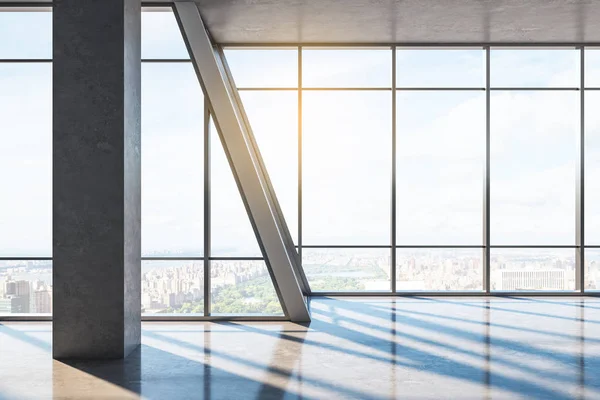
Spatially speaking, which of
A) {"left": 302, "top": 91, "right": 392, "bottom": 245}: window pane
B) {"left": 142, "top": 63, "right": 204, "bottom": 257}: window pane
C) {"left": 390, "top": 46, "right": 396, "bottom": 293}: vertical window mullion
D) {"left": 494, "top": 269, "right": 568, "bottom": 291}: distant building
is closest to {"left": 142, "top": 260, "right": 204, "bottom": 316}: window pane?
{"left": 142, "top": 63, "right": 204, "bottom": 257}: window pane

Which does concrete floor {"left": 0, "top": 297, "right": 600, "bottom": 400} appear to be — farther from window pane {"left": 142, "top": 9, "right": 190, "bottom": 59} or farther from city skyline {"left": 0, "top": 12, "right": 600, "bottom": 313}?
window pane {"left": 142, "top": 9, "right": 190, "bottom": 59}

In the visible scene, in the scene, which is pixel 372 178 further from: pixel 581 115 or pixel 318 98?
pixel 581 115

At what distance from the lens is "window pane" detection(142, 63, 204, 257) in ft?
38.3

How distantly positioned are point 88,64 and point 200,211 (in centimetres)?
409

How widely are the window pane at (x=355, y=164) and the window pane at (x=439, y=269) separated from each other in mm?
695

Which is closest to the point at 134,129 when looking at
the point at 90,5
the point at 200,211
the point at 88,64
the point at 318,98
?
the point at 88,64

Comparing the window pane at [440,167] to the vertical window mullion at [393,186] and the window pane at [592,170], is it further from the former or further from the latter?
the window pane at [592,170]

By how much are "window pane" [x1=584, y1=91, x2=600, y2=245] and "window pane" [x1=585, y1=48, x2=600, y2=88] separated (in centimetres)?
26

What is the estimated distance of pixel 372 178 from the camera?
1338 centimetres

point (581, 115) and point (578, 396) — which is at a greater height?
point (581, 115)

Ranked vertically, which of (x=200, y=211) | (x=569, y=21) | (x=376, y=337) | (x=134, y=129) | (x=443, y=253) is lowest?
(x=376, y=337)

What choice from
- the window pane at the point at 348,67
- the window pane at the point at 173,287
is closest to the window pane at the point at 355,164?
the window pane at the point at 348,67

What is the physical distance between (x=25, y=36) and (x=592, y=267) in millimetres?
12418

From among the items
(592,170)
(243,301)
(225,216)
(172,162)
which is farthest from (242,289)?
(592,170)
